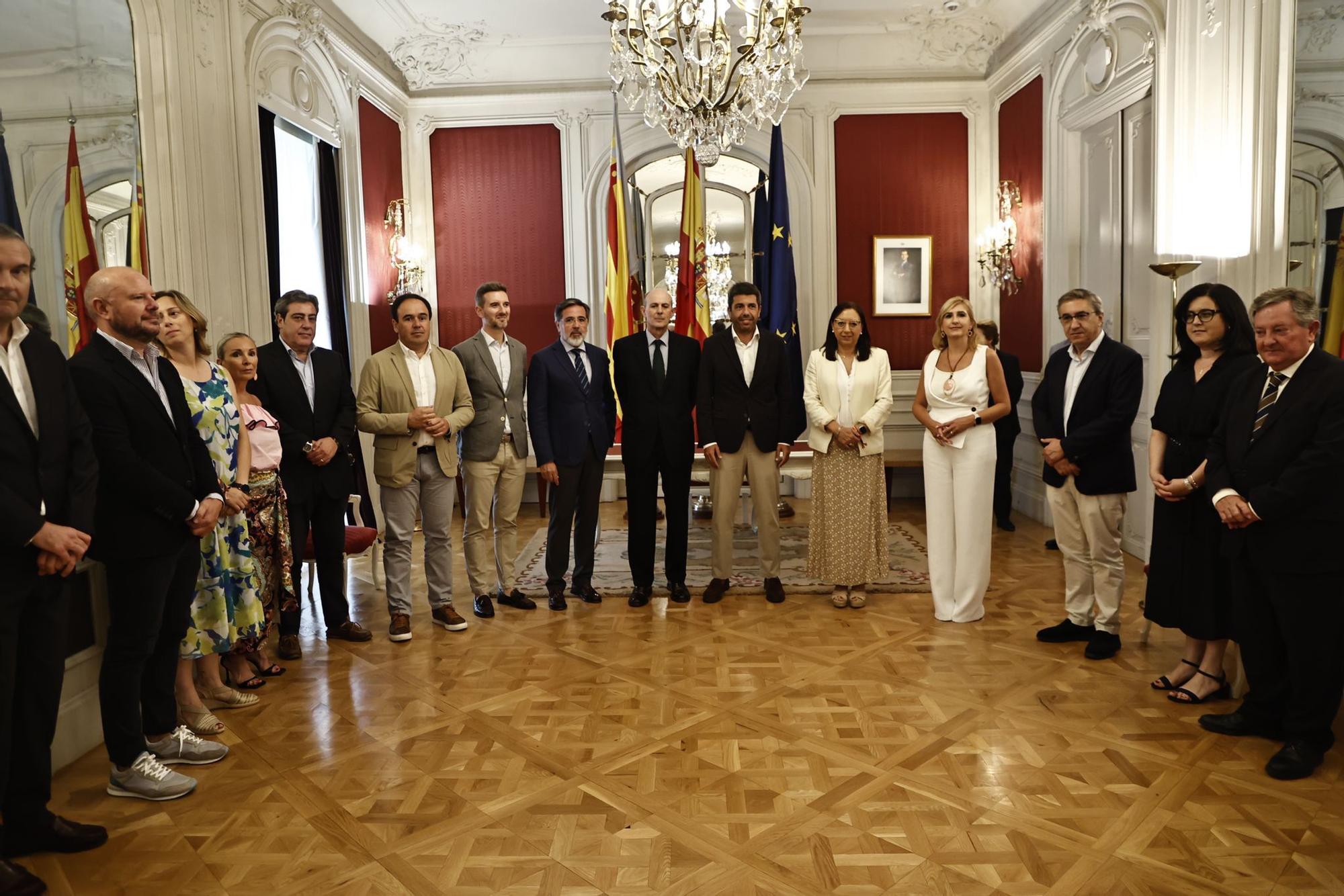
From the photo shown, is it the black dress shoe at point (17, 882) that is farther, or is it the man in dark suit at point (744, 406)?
the man in dark suit at point (744, 406)

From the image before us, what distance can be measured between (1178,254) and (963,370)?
4.47 ft

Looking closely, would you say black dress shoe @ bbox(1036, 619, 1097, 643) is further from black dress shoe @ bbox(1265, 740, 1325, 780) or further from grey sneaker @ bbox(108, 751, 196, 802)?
grey sneaker @ bbox(108, 751, 196, 802)

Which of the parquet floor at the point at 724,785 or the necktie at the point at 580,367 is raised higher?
the necktie at the point at 580,367

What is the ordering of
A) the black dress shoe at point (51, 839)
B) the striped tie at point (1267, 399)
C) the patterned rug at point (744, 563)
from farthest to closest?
the patterned rug at point (744, 563) → the striped tie at point (1267, 399) → the black dress shoe at point (51, 839)

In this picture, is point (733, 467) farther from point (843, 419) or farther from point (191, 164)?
point (191, 164)

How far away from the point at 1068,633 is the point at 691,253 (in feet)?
13.8

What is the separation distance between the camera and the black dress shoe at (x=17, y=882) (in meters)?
2.23

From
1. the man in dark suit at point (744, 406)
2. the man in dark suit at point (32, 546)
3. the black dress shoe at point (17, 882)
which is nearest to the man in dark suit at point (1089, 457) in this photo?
the man in dark suit at point (744, 406)

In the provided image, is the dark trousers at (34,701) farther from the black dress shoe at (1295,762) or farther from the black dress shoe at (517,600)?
the black dress shoe at (1295,762)

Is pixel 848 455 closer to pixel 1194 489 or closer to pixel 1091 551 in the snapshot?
pixel 1091 551

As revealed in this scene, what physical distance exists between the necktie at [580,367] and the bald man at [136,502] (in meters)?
2.13

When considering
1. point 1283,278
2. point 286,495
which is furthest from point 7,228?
point 1283,278

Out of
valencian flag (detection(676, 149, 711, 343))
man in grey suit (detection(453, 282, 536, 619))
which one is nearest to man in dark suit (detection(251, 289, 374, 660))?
man in grey suit (detection(453, 282, 536, 619))

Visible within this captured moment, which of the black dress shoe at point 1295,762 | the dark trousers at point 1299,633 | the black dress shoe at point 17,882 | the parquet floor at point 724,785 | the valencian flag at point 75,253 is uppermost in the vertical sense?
the valencian flag at point 75,253
